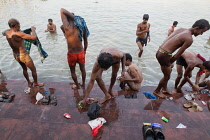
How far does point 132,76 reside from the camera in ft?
13.8

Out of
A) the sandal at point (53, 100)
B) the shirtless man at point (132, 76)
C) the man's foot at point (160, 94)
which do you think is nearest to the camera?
the sandal at point (53, 100)

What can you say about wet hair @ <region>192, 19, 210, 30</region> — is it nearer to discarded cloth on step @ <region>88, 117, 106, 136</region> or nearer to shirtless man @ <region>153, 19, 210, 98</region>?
shirtless man @ <region>153, 19, 210, 98</region>

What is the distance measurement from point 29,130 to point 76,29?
2.32 m

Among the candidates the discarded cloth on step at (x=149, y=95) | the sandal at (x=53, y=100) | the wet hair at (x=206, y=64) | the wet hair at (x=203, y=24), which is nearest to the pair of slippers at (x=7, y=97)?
the sandal at (x=53, y=100)

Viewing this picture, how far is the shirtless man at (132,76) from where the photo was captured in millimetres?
4078

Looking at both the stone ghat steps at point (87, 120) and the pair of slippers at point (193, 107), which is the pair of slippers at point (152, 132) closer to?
the stone ghat steps at point (87, 120)

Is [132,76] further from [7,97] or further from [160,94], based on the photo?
[7,97]

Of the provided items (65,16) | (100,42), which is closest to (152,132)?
(65,16)

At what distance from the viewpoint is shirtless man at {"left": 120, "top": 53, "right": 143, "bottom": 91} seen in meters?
4.08

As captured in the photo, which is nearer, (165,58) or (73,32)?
(73,32)

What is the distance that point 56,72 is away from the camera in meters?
6.08

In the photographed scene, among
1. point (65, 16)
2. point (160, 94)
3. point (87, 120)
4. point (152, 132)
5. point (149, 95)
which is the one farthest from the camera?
point (160, 94)

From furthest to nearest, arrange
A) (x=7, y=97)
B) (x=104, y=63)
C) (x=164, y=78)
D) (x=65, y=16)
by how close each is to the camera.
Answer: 1. (x=164, y=78)
2. (x=7, y=97)
3. (x=65, y=16)
4. (x=104, y=63)

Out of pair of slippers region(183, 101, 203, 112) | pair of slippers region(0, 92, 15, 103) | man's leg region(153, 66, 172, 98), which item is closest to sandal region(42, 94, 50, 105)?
pair of slippers region(0, 92, 15, 103)
